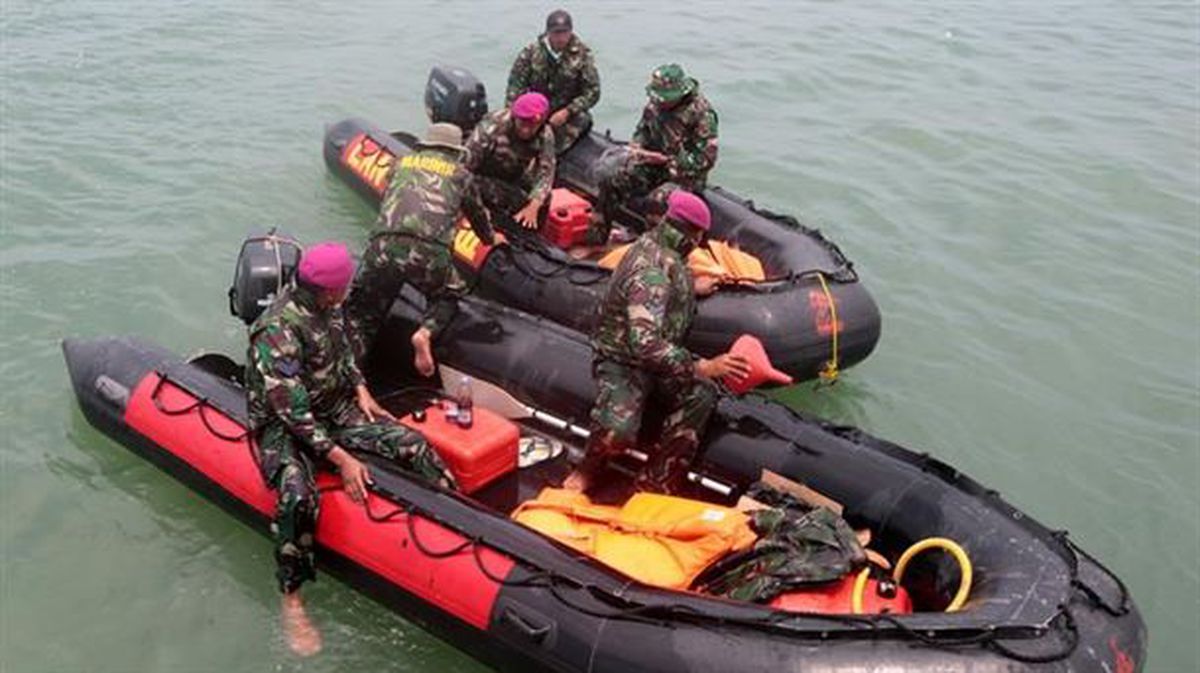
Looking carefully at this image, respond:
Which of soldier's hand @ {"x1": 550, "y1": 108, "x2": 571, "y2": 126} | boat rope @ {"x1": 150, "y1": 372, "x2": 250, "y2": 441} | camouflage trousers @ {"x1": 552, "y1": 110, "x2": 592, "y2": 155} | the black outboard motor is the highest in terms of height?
the black outboard motor

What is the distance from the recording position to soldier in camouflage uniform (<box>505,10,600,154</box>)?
862 centimetres

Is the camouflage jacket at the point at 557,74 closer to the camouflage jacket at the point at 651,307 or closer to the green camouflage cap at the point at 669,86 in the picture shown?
the green camouflage cap at the point at 669,86

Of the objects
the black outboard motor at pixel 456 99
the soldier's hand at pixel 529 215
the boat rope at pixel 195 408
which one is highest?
the black outboard motor at pixel 456 99

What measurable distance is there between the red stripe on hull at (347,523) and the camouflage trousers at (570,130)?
14.4 ft

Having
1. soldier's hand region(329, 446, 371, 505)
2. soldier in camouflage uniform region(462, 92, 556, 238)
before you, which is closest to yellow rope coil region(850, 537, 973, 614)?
soldier's hand region(329, 446, 371, 505)

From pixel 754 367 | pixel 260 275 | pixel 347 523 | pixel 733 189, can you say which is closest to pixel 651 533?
pixel 754 367

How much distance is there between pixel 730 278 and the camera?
6.75 meters

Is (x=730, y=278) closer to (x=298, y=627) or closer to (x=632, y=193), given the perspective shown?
(x=632, y=193)

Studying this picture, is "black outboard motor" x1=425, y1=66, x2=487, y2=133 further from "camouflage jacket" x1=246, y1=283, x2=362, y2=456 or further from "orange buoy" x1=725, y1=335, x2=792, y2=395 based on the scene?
"orange buoy" x1=725, y1=335, x2=792, y2=395

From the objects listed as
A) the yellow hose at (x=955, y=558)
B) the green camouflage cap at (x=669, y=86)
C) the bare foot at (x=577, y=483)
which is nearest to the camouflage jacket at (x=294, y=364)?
the bare foot at (x=577, y=483)

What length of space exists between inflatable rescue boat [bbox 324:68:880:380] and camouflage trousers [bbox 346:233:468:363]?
3.17ft

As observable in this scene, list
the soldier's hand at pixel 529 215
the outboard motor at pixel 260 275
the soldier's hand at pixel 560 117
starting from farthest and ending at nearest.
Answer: the soldier's hand at pixel 560 117 < the soldier's hand at pixel 529 215 < the outboard motor at pixel 260 275

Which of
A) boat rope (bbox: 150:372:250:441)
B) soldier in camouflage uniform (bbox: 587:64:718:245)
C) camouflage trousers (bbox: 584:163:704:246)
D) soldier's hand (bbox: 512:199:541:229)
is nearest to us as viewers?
boat rope (bbox: 150:372:250:441)

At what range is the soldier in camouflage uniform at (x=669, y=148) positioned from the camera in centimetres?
756
